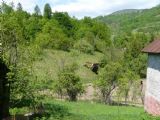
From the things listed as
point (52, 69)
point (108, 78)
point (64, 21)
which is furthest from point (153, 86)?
point (64, 21)

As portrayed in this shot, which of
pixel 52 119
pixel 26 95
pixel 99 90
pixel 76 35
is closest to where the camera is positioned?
pixel 52 119

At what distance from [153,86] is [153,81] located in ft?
1.16

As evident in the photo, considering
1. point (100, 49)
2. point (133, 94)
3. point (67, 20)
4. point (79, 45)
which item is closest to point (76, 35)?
point (67, 20)

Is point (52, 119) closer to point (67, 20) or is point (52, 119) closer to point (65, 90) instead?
point (65, 90)

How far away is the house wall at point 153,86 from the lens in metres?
27.0

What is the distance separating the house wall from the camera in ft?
88.5

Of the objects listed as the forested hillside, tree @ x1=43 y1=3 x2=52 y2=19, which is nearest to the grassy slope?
the forested hillside

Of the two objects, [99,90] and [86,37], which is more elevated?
[86,37]

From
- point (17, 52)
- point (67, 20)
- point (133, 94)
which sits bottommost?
point (133, 94)

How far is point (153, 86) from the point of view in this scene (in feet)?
91.8

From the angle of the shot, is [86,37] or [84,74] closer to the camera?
[84,74]

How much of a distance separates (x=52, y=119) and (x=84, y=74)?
4086 cm

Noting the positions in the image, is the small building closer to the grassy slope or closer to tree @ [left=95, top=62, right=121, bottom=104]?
tree @ [left=95, top=62, right=121, bottom=104]

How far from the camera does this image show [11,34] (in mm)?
27844
